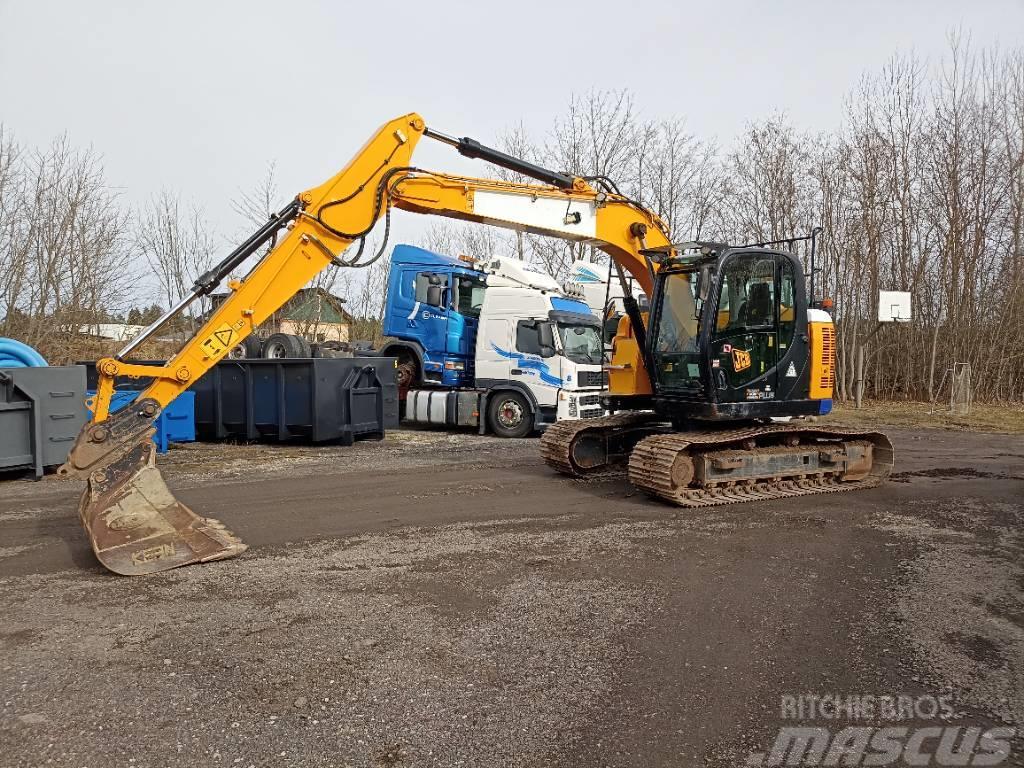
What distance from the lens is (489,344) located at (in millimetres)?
14109

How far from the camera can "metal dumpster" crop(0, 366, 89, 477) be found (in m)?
9.04

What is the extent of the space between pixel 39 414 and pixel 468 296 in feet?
26.5

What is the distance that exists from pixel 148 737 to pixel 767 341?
22.3 ft

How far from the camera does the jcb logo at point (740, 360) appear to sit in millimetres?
7977

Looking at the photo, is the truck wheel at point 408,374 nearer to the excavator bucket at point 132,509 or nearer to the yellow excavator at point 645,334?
the yellow excavator at point 645,334

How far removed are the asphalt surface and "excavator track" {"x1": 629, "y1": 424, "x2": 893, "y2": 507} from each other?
0.32m

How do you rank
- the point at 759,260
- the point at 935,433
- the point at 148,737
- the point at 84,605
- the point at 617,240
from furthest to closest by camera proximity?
1. the point at 935,433
2. the point at 617,240
3. the point at 759,260
4. the point at 84,605
5. the point at 148,737

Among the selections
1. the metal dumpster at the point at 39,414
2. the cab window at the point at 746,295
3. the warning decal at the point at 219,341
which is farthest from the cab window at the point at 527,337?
the warning decal at the point at 219,341

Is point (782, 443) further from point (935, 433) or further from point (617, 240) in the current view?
point (935, 433)

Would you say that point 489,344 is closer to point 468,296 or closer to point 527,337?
point 527,337

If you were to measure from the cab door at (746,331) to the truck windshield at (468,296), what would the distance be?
25.7 feet

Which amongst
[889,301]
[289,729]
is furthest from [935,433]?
[289,729]

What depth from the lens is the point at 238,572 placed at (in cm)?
545

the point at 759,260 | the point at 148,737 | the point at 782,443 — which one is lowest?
the point at 148,737
